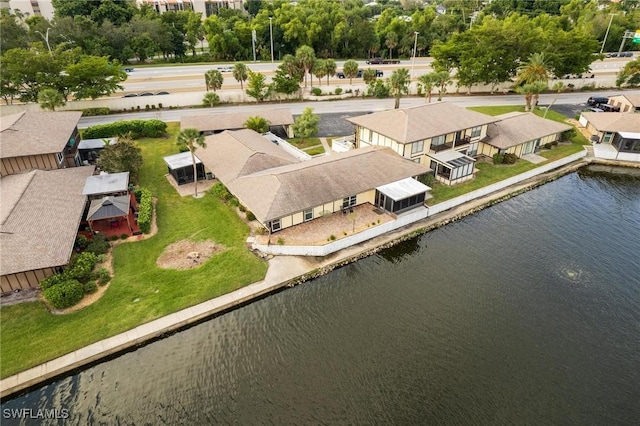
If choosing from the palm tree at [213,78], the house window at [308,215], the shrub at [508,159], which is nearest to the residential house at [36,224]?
the house window at [308,215]

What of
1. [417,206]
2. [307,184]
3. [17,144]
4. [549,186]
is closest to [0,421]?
[307,184]

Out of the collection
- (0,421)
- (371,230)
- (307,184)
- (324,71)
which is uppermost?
(324,71)

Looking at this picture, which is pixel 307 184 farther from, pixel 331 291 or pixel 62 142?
pixel 62 142

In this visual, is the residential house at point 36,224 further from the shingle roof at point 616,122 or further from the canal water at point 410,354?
the shingle roof at point 616,122

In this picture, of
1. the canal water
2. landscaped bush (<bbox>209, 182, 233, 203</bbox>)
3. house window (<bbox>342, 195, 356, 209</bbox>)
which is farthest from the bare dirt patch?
house window (<bbox>342, 195, 356, 209</bbox>)

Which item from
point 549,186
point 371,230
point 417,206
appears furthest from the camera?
point 549,186
